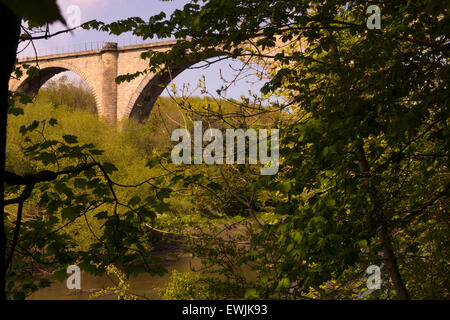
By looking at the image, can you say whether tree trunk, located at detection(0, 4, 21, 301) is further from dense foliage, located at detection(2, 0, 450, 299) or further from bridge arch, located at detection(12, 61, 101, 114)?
bridge arch, located at detection(12, 61, 101, 114)

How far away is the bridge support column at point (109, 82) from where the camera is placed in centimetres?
2534

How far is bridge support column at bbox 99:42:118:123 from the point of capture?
25344mm

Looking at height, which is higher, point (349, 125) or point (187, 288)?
point (349, 125)

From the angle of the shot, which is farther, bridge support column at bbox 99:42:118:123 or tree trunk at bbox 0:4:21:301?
bridge support column at bbox 99:42:118:123

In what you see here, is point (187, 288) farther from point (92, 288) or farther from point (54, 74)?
point (54, 74)

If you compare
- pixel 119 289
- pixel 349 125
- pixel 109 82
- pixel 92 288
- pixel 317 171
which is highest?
pixel 109 82

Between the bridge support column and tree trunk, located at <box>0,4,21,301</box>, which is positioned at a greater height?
the bridge support column

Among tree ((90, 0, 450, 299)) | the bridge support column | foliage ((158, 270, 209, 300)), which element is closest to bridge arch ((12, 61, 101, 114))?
the bridge support column

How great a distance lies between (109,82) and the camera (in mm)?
26250

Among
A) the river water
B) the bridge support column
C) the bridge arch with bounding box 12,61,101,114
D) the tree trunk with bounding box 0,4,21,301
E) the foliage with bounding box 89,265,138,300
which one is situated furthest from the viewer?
the bridge arch with bounding box 12,61,101,114

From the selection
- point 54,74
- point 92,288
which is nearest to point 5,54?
point 92,288

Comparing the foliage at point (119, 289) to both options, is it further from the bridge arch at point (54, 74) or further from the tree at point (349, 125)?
the bridge arch at point (54, 74)
